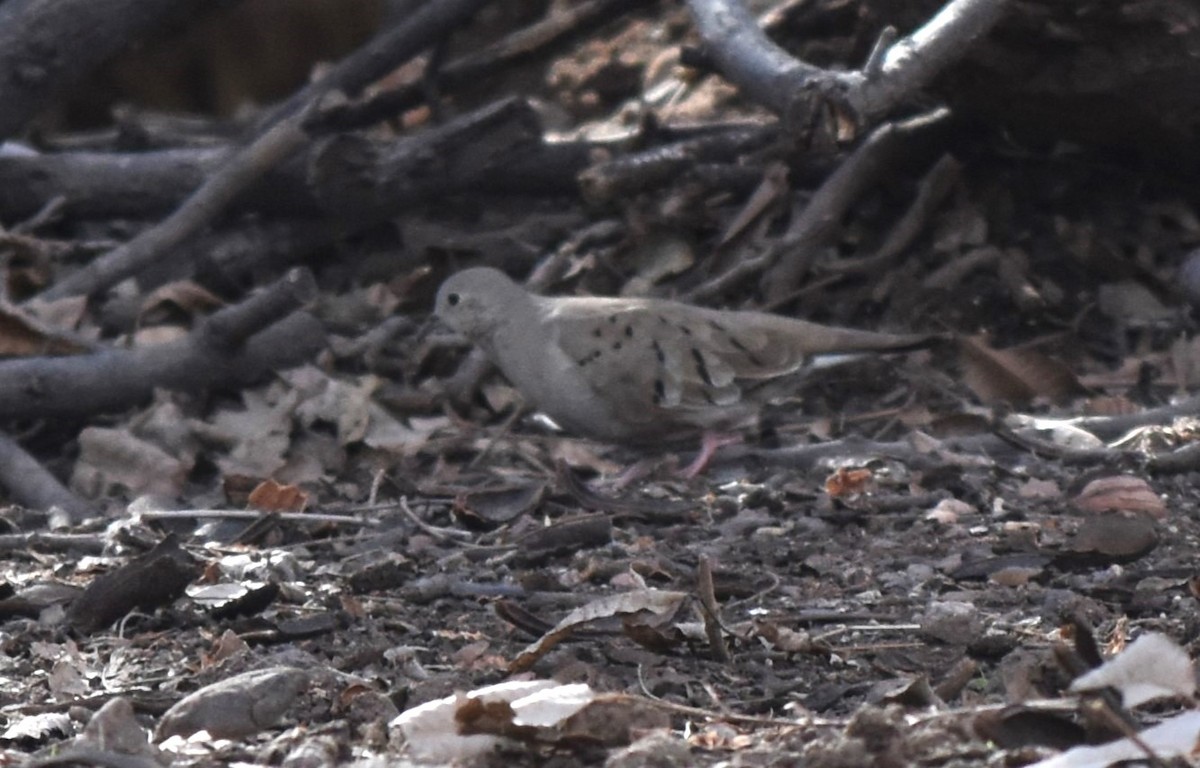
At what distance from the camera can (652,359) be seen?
19.9 feet

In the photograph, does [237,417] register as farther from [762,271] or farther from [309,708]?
[309,708]

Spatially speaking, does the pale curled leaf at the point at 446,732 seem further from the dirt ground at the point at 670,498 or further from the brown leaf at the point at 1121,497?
the brown leaf at the point at 1121,497

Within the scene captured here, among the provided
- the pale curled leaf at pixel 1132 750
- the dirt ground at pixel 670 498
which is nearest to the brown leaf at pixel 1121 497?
the dirt ground at pixel 670 498

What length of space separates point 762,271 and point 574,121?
6.28 ft

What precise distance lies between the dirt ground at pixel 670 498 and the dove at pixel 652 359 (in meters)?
0.18

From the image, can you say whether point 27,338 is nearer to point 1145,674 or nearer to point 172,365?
point 172,365

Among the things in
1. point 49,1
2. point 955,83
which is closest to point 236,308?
point 49,1

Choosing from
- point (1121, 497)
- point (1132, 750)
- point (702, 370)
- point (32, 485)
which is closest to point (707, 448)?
point (702, 370)

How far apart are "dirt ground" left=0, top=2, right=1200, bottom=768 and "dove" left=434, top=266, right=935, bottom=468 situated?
0.18 meters

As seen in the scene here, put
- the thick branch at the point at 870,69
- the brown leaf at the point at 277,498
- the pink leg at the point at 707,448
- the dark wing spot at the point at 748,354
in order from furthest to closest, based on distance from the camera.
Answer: the dark wing spot at the point at 748,354 → the pink leg at the point at 707,448 → the brown leaf at the point at 277,498 → the thick branch at the point at 870,69

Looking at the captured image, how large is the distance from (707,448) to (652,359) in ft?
1.13

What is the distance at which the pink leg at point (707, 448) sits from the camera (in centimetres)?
583

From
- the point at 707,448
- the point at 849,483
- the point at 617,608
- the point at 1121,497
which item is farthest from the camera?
the point at 707,448

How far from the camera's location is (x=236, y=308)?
6.09 meters
